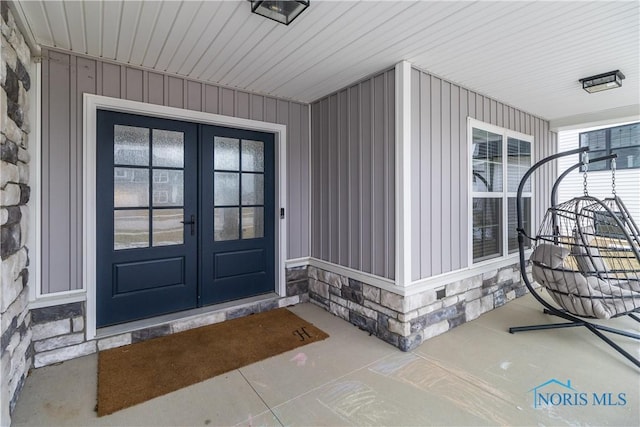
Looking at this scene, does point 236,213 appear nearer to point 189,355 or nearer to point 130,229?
point 130,229

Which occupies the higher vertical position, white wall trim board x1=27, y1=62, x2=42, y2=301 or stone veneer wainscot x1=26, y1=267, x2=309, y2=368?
white wall trim board x1=27, y1=62, x2=42, y2=301

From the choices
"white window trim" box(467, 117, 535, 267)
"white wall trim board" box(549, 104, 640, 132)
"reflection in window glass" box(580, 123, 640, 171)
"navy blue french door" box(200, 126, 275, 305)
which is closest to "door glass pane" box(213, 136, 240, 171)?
"navy blue french door" box(200, 126, 275, 305)

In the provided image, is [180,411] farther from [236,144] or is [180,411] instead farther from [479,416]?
[236,144]

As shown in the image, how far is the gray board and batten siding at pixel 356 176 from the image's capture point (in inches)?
116

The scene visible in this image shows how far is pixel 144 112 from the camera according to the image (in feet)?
9.73

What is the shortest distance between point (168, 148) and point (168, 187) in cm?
41

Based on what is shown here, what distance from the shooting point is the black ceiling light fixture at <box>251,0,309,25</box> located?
1.94 m

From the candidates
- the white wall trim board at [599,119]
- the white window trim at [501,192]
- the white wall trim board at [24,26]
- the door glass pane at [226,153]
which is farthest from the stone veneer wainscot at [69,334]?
the white wall trim board at [599,119]

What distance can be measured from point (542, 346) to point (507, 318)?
670 mm

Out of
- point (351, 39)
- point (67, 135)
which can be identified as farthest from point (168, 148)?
point (351, 39)

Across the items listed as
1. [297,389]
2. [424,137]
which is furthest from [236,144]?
[297,389]

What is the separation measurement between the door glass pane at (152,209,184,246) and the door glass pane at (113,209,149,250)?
0.08 m

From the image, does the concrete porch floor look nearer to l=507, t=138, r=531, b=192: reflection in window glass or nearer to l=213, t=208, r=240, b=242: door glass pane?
l=213, t=208, r=240, b=242: door glass pane

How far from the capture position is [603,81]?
319 centimetres
